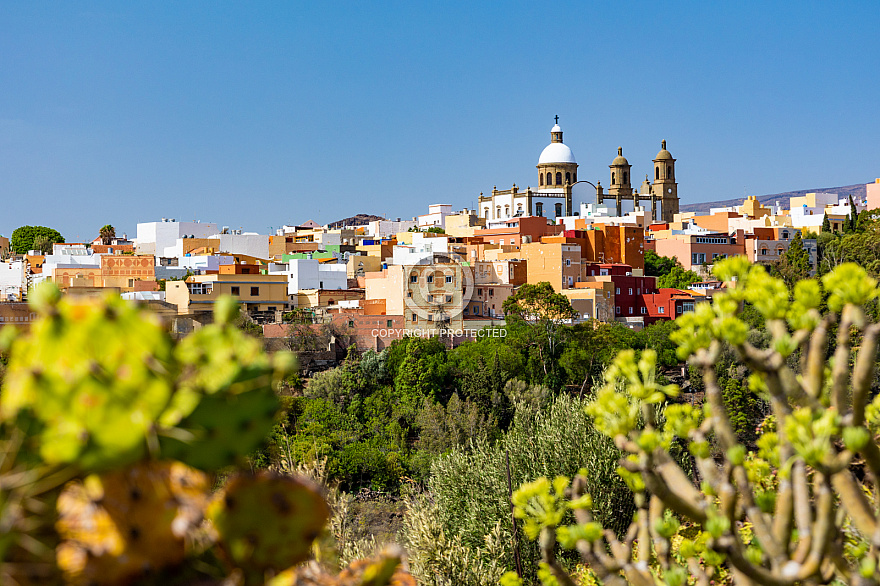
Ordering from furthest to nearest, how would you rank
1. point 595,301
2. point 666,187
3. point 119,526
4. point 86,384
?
1. point 666,187
2. point 595,301
3. point 119,526
4. point 86,384

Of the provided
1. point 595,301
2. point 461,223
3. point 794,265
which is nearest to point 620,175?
point 461,223

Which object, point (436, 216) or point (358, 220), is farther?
point (358, 220)

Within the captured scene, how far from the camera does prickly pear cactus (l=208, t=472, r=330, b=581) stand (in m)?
2.18

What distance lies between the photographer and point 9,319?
102 feet

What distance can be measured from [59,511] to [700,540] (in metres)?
3.48

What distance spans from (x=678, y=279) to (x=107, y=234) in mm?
41479

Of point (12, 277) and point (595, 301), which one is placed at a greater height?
point (12, 277)

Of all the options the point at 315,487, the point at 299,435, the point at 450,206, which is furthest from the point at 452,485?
the point at 450,206

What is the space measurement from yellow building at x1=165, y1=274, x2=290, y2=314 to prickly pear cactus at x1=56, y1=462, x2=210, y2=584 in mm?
32858

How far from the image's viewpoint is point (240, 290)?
125 feet

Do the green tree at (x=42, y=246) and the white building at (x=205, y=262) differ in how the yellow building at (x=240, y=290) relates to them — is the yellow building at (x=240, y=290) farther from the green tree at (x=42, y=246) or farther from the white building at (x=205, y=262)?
the green tree at (x=42, y=246)

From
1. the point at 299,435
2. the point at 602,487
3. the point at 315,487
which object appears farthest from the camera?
the point at 299,435

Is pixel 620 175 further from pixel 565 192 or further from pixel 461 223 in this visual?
pixel 461 223

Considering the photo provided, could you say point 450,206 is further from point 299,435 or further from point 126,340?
point 126,340
